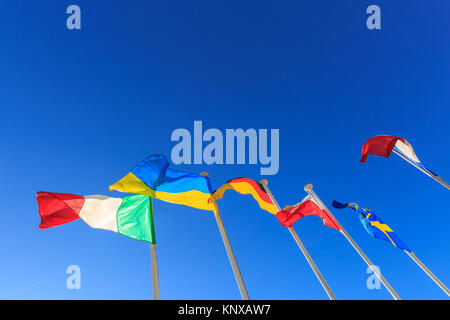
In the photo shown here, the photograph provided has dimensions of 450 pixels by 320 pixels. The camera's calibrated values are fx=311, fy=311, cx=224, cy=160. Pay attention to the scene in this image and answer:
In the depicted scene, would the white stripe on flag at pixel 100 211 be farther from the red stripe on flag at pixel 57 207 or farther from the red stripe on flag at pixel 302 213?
the red stripe on flag at pixel 302 213

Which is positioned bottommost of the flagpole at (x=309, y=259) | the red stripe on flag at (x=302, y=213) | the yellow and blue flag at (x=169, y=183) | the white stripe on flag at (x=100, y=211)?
the flagpole at (x=309, y=259)

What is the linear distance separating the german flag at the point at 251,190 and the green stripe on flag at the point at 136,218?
8.79ft

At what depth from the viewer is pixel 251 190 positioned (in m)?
13.4

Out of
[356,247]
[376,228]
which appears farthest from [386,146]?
[356,247]

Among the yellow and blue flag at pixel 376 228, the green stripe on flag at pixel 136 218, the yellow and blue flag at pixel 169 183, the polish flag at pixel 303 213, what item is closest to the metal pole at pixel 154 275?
the green stripe on flag at pixel 136 218

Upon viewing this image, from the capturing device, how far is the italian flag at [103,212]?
1068cm

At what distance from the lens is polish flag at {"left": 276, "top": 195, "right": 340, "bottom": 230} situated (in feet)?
41.3

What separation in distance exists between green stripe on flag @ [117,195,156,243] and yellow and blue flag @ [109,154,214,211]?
49 centimetres

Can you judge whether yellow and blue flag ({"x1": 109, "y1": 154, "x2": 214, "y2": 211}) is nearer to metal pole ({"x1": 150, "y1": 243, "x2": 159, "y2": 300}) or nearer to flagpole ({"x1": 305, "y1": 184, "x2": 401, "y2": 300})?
metal pole ({"x1": 150, "y1": 243, "x2": 159, "y2": 300})

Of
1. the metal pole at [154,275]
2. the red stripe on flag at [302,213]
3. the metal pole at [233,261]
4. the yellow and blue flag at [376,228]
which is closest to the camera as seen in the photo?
the metal pole at [154,275]

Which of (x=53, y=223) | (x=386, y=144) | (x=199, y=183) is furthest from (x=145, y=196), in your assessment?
(x=386, y=144)
